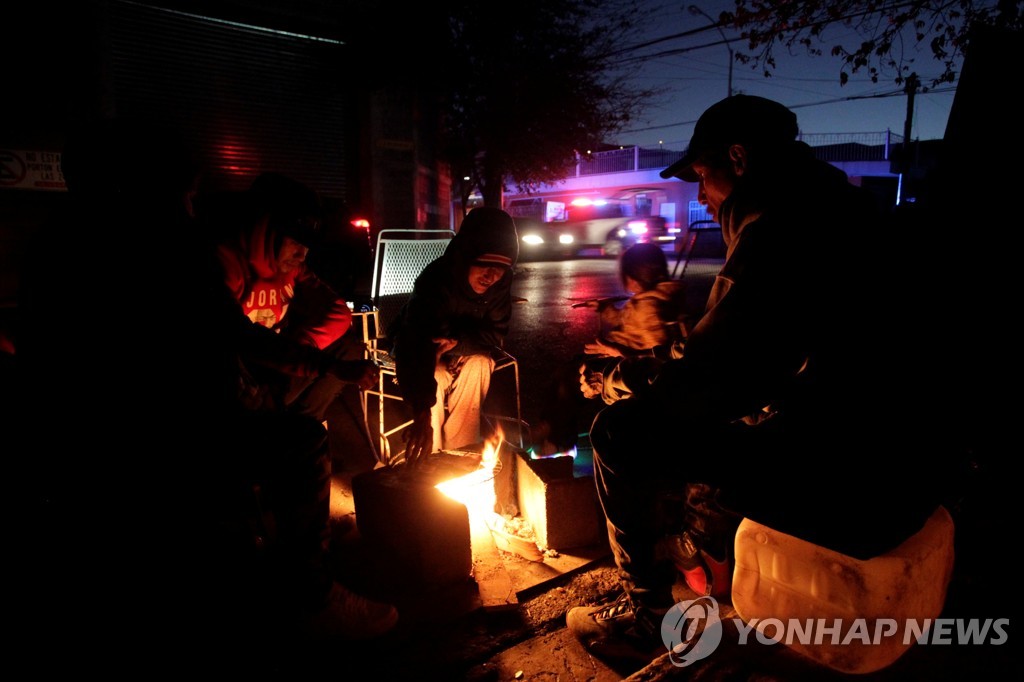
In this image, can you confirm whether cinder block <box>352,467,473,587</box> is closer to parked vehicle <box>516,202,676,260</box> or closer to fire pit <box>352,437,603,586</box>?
fire pit <box>352,437,603,586</box>

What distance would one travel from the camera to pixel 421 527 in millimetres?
2758

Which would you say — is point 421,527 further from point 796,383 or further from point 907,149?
point 907,149

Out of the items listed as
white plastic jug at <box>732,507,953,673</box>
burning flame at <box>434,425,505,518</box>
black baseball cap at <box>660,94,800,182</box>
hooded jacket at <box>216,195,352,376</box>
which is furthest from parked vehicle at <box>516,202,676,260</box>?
white plastic jug at <box>732,507,953,673</box>

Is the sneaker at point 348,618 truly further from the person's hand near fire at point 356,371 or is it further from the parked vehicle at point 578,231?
the parked vehicle at point 578,231

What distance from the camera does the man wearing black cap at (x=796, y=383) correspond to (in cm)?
162

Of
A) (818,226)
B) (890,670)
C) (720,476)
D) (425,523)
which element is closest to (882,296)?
(818,226)

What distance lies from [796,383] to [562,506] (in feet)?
5.42

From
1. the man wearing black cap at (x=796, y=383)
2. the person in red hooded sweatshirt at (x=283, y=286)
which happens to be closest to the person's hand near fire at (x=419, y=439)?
the person in red hooded sweatshirt at (x=283, y=286)

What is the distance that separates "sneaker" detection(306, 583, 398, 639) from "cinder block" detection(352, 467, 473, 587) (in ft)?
1.14

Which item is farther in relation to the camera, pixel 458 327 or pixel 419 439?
pixel 458 327

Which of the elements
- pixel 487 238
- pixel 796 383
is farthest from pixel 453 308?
pixel 796 383

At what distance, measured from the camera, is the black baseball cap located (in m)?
2.02

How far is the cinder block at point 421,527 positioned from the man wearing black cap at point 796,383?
3.53ft

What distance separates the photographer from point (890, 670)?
1914 mm
